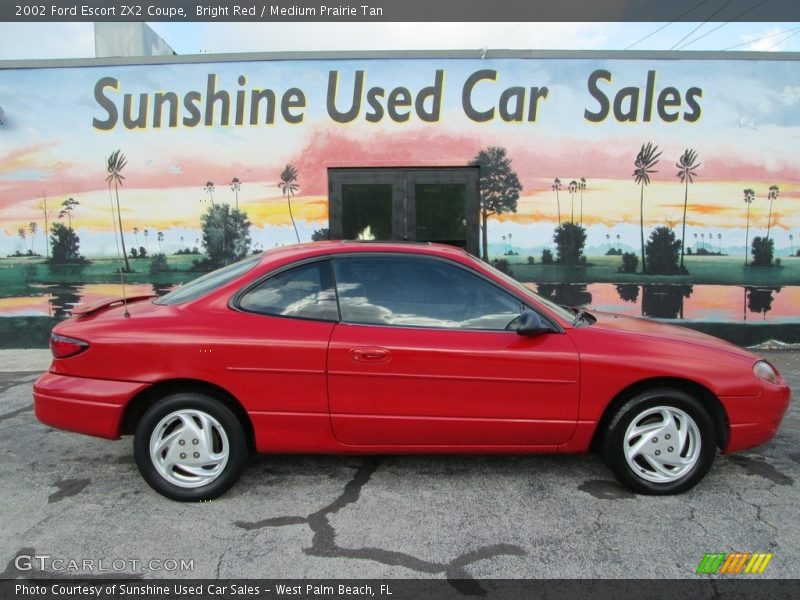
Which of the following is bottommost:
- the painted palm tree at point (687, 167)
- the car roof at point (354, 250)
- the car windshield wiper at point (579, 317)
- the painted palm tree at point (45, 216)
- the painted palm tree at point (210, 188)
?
the car windshield wiper at point (579, 317)

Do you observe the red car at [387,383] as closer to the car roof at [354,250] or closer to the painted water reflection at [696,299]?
the car roof at [354,250]

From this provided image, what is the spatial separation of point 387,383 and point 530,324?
0.92 meters

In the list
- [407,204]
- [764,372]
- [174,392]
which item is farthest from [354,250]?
[407,204]

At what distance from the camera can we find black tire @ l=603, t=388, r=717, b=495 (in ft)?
11.2

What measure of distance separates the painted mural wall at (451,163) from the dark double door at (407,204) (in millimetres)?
194

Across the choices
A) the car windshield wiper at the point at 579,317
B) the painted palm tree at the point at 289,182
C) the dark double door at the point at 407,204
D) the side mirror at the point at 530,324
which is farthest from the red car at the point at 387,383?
the painted palm tree at the point at 289,182

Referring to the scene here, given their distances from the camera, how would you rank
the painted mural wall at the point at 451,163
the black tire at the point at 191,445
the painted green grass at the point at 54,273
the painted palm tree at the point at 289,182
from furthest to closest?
the painted green grass at the point at 54,273 < the painted palm tree at the point at 289,182 < the painted mural wall at the point at 451,163 < the black tire at the point at 191,445

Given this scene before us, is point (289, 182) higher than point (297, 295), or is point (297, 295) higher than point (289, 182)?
point (289, 182)

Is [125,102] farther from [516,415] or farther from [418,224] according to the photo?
[516,415]

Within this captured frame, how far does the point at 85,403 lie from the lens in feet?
11.1

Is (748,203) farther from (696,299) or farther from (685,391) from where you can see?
(685,391)

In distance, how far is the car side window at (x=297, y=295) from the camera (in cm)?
350

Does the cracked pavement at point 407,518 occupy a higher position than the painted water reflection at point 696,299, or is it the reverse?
the painted water reflection at point 696,299

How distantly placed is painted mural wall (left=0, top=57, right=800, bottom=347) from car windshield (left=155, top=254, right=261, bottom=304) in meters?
4.07
